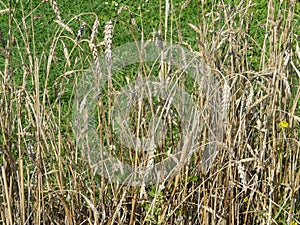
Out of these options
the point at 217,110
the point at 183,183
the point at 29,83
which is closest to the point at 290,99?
the point at 217,110

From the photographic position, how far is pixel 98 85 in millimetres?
1763

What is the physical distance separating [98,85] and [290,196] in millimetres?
707

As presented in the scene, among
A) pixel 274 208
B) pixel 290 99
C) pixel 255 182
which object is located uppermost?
pixel 290 99

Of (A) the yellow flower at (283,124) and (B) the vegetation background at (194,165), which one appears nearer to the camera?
(B) the vegetation background at (194,165)

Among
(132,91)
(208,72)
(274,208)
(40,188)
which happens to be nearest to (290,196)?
(274,208)

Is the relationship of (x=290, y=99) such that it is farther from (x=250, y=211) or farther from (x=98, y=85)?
(x=98, y=85)

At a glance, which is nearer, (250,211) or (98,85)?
(98,85)

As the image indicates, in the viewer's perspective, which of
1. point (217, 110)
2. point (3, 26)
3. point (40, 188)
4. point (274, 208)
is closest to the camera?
point (40, 188)

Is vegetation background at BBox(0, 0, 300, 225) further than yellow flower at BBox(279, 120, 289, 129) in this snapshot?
No

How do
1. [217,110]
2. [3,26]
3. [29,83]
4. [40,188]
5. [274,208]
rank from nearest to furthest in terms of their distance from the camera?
1. [40,188]
2. [217,110]
3. [274,208]
4. [29,83]
5. [3,26]

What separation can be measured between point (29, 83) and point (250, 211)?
199 centimetres

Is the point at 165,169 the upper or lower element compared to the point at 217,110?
lower

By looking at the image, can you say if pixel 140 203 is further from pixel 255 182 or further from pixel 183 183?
pixel 255 182

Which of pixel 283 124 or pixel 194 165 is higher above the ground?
pixel 283 124
